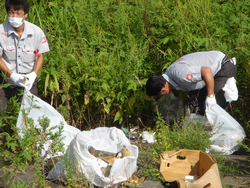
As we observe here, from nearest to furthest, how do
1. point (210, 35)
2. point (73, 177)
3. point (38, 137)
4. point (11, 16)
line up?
point (73, 177) < point (38, 137) < point (11, 16) < point (210, 35)

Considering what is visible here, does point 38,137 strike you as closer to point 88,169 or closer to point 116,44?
point 88,169

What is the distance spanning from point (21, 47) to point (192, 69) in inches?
79.1

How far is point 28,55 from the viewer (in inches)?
128

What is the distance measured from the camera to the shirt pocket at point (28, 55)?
3.23m

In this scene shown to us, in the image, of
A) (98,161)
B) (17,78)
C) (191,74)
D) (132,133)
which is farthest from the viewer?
(132,133)

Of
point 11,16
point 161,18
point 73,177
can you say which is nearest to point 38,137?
point 73,177

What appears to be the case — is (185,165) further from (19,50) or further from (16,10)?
(16,10)

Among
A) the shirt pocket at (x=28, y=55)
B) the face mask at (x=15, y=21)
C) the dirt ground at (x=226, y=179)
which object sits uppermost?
the face mask at (x=15, y=21)

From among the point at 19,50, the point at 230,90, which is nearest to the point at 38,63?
the point at 19,50

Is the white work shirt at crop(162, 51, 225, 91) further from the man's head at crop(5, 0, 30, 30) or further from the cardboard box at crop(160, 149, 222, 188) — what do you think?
the man's head at crop(5, 0, 30, 30)

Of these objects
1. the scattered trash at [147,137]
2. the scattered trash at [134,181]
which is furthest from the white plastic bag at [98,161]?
the scattered trash at [147,137]

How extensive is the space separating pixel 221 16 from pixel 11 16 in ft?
9.51

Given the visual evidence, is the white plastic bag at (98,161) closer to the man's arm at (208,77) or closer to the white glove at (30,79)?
the white glove at (30,79)

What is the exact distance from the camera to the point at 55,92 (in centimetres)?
384
